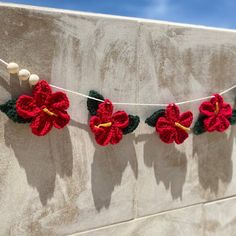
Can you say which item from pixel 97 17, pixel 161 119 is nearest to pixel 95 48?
pixel 97 17

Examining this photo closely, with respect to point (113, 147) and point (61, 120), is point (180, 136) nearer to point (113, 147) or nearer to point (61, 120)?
point (113, 147)

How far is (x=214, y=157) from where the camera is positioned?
1984mm

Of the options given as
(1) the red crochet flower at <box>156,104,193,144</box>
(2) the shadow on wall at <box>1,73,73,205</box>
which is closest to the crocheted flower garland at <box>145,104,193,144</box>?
(1) the red crochet flower at <box>156,104,193,144</box>

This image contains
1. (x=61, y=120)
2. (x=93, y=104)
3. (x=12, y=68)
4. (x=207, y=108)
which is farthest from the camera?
(x=207, y=108)

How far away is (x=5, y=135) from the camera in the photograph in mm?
1394

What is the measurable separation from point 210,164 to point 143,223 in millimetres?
498

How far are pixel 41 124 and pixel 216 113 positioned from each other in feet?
2.95

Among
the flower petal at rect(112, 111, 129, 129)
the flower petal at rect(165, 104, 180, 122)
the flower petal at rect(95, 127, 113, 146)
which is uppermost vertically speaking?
the flower petal at rect(165, 104, 180, 122)

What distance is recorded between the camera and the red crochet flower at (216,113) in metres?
1.79

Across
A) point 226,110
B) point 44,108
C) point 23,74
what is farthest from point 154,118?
point 23,74

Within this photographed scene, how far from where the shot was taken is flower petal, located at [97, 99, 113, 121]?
1504mm

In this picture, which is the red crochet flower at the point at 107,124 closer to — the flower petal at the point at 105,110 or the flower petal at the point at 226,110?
the flower petal at the point at 105,110

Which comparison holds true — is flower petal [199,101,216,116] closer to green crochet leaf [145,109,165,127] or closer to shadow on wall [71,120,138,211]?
green crochet leaf [145,109,165,127]

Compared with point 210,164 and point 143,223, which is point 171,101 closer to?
point 210,164
